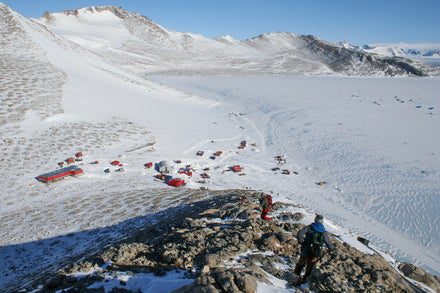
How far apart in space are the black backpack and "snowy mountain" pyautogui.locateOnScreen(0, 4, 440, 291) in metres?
4.41

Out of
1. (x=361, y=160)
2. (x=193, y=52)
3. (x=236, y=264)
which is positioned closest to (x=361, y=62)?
(x=193, y=52)

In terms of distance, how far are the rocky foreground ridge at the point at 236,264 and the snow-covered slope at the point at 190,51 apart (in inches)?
3493

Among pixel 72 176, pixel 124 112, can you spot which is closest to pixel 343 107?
pixel 124 112

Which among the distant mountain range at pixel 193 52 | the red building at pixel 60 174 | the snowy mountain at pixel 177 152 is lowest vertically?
the red building at pixel 60 174

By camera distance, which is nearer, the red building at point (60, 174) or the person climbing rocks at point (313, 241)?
the person climbing rocks at point (313, 241)

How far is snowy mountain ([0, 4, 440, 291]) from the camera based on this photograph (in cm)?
1853

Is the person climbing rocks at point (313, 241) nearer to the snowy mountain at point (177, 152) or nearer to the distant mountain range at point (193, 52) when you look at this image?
the snowy mountain at point (177, 152)

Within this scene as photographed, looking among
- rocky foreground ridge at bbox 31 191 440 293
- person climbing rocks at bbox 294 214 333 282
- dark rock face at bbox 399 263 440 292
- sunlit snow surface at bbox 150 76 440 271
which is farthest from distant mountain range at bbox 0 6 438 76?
person climbing rocks at bbox 294 214 333 282

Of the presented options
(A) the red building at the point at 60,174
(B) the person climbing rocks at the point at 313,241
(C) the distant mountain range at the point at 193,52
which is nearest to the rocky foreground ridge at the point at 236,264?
(B) the person climbing rocks at the point at 313,241

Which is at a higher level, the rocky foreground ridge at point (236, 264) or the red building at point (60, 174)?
the rocky foreground ridge at point (236, 264)

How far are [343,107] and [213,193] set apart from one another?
37708mm

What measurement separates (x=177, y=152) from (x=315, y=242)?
77.7 feet

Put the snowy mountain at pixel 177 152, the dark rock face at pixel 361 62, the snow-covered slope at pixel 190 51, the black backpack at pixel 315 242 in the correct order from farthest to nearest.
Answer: the dark rock face at pixel 361 62
the snow-covered slope at pixel 190 51
the snowy mountain at pixel 177 152
the black backpack at pixel 315 242

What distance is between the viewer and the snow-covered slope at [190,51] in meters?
113
